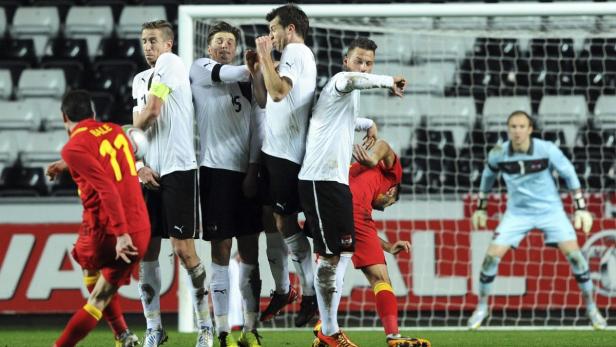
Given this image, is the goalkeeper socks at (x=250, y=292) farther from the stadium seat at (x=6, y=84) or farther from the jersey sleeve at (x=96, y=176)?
the stadium seat at (x=6, y=84)

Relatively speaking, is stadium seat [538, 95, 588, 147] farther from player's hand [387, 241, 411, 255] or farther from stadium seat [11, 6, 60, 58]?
stadium seat [11, 6, 60, 58]

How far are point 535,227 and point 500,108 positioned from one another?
195 centimetres

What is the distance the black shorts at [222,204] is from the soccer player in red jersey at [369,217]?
69 cm

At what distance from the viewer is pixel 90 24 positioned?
42.0ft

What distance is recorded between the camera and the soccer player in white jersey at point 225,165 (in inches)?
257

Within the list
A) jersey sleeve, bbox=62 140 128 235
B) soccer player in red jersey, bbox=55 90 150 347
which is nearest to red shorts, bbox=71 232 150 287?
soccer player in red jersey, bbox=55 90 150 347

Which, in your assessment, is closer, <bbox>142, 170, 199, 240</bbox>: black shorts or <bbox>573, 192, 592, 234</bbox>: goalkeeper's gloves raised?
<bbox>142, 170, 199, 240</bbox>: black shorts

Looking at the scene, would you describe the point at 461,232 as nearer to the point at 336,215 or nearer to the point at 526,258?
the point at 526,258

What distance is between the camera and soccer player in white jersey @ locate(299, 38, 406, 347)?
610 cm

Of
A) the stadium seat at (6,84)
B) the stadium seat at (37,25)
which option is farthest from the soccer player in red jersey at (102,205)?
the stadium seat at (37,25)

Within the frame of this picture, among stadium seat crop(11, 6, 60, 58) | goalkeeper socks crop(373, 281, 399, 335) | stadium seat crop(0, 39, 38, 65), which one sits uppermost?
stadium seat crop(11, 6, 60, 58)

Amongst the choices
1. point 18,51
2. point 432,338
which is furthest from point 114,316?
point 18,51

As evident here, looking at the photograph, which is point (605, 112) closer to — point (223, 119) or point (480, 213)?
point (480, 213)

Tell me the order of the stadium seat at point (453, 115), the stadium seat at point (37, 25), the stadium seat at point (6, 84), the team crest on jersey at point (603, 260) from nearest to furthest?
the team crest on jersey at point (603, 260)
the stadium seat at point (453, 115)
the stadium seat at point (6, 84)
the stadium seat at point (37, 25)
